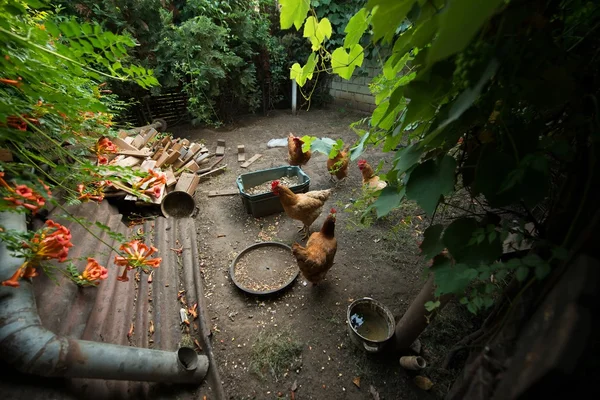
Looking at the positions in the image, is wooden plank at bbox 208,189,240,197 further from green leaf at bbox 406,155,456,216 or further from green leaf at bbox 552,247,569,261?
green leaf at bbox 552,247,569,261

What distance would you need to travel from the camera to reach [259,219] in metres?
3.32

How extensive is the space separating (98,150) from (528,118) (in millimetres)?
2486

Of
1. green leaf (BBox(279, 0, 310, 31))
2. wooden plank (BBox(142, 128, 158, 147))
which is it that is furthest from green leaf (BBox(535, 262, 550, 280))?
wooden plank (BBox(142, 128, 158, 147))

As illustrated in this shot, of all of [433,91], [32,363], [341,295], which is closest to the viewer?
[433,91]

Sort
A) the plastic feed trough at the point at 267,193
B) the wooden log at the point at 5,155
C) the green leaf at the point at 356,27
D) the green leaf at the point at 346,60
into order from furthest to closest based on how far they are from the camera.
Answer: the plastic feed trough at the point at 267,193
the wooden log at the point at 5,155
the green leaf at the point at 346,60
the green leaf at the point at 356,27

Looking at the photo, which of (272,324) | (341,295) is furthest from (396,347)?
(272,324)

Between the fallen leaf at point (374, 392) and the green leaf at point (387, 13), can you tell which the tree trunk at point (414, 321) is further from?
the green leaf at point (387, 13)

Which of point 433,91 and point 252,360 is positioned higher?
point 433,91

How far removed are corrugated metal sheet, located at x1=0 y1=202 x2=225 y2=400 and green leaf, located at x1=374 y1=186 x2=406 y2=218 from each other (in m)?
1.50

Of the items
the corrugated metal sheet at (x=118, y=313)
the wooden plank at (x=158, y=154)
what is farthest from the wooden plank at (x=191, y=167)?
the corrugated metal sheet at (x=118, y=313)

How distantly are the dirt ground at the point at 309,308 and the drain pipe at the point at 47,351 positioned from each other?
0.65 meters

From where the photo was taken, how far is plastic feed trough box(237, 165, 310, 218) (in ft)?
10.4

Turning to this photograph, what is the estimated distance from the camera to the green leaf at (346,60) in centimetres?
94

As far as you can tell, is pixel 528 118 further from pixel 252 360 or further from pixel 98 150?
pixel 98 150
